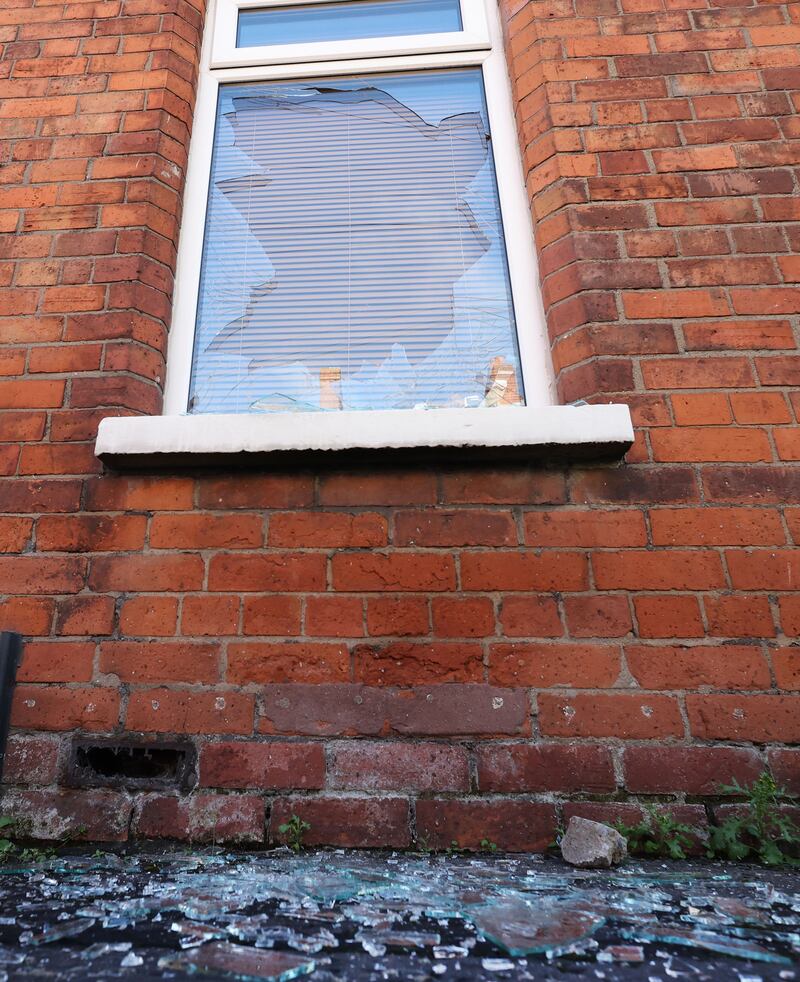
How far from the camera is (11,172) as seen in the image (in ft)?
6.91

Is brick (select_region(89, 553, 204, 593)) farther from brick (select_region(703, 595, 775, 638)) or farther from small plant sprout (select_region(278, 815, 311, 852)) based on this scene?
brick (select_region(703, 595, 775, 638))

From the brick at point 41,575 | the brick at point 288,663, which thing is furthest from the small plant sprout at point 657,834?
the brick at point 41,575

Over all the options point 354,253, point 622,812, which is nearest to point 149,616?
point 622,812

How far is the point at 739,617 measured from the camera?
1.54 meters

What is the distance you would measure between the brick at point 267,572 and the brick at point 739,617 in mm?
1018

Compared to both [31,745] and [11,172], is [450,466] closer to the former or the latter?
[31,745]

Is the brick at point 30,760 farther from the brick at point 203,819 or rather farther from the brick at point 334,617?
the brick at point 334,617

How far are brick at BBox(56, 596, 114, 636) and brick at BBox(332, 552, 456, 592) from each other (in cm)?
62

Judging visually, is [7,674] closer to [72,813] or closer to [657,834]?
[72,813]

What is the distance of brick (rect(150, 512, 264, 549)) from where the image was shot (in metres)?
1.66

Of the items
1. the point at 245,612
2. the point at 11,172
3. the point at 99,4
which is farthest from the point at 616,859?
the point at 99,4

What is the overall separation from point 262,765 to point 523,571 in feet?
2.69

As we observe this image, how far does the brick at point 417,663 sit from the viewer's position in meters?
1.53

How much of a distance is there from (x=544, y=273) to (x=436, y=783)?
1.55 metres
